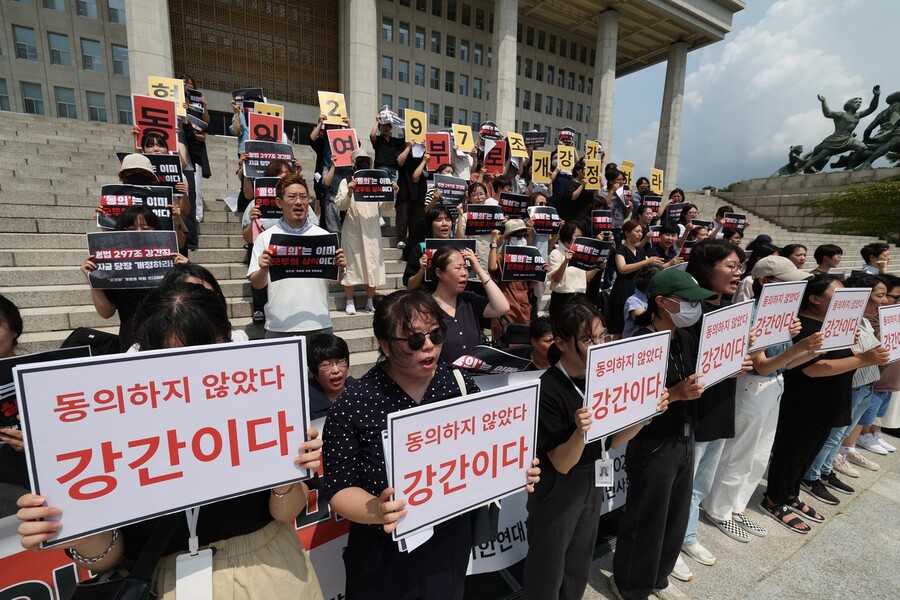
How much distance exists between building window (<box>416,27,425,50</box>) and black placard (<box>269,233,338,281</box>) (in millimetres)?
39395

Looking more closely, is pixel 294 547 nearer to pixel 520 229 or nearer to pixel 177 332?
pixel 177 332

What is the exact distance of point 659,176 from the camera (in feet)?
40.6

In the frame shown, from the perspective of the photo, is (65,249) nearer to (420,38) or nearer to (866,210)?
(866,210)

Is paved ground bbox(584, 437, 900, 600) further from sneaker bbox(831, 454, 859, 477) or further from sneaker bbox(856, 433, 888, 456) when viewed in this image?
sneaker bbox(856, 433, 888, 456)

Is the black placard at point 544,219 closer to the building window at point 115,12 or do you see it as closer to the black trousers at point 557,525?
the black trousers at point 557,525

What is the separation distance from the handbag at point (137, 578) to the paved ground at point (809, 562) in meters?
2.59

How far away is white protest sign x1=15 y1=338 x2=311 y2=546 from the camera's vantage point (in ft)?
4.14

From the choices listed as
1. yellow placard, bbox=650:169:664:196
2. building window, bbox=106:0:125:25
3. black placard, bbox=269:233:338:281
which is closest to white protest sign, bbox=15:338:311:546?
black placard, bbox=269:233:338:281

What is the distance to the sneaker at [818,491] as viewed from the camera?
13.3ft

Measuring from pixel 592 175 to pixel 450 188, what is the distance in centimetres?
→ 400

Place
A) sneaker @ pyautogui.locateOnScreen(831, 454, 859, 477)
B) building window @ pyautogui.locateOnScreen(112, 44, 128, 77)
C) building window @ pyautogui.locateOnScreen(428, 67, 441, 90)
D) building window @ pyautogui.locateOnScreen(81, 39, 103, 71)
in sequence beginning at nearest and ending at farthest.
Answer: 1. sneaker @ pyautogui.locateOnScreen(831, 454, 859, 477)
2. building window @ pyautogui.locateOnScreen(81, 39, 103, 71)
3. building window @ pyautogui.locateOnScreen(112, 44, 128, 77)
4. building window @ pyautogui.locateOnScreen(428, 67, 441, 90)

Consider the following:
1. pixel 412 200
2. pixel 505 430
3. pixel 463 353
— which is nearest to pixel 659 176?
pixel 412 200

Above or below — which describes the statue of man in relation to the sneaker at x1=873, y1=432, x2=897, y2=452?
above

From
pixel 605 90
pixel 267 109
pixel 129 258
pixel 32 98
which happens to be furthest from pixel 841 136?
pixel 32 98
